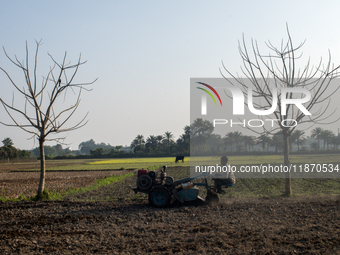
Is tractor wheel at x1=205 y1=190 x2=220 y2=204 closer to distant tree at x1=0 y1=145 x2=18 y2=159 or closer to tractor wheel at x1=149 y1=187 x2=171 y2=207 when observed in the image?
tractor wheel at x1=149 y1=187 x2=171 y2=207

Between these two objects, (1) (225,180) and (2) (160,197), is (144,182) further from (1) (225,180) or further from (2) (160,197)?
(1) (225,180)

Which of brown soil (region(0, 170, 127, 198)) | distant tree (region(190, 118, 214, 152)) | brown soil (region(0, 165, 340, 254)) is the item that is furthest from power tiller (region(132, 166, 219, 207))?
distant tree (region(190, 118, 214, 152))

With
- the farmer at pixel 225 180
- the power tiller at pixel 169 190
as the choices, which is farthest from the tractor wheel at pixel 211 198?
the farmer at pixel 225 180

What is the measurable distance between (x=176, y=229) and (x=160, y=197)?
2.84m

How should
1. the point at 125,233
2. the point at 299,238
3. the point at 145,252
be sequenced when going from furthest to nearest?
1. the point at 125,233
2. the point at 299,238
3. the point at 145,252

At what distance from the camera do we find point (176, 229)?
7.29 meters

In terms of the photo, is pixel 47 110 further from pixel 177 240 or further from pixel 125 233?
pixel 177 240

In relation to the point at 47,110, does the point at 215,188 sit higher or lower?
lower

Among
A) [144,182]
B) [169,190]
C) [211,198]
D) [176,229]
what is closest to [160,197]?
[169,190]

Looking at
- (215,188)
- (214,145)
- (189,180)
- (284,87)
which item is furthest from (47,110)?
(214,145)

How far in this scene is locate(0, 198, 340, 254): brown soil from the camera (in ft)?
19.2

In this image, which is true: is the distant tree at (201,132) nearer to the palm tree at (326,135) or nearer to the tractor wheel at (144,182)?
the palm tree at (326,135)

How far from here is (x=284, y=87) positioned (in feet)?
43.2

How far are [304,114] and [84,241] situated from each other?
10147 mm
